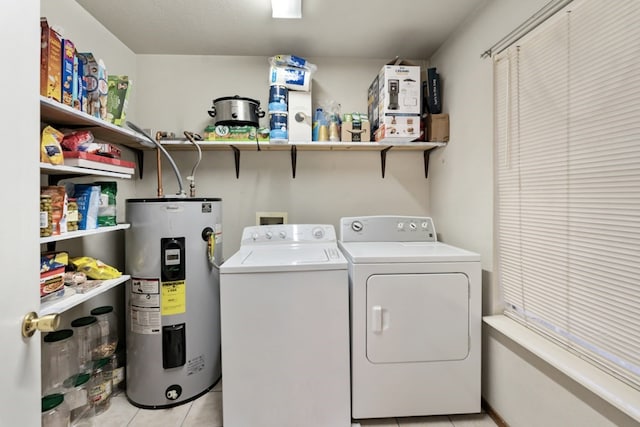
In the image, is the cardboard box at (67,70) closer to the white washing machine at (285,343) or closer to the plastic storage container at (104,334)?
the white washing machine at (285,343)

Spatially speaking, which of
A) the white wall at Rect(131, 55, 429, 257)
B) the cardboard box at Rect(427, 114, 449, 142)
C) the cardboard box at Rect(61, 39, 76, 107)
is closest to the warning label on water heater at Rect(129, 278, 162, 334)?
the white wall at Rect(131, 55, 429, 257)

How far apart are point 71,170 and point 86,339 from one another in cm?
105

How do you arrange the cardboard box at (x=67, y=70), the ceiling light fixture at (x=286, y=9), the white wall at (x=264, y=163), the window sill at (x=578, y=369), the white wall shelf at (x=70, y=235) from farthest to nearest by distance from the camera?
the white wall at (x=264, y=163) < the ceiling light fixture at (x=286, y=9) < the cardboard box at (x=67, y=70) < the white wall shelf at (x=70, y=235) < the window sill at (x=578, y=369)

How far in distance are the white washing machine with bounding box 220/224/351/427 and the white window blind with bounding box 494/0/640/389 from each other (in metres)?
0.92

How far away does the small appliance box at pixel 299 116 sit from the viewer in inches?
80.1

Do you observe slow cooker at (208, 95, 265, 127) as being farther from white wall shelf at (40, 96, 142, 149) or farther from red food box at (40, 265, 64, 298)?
red food box at (40, 265, 64, 298)

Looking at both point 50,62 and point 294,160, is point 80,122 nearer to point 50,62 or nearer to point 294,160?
point 50,62

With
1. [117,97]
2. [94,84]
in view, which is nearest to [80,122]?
[94,84]

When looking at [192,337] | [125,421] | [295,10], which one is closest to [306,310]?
[192,337]

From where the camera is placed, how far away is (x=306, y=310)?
4.74 feet

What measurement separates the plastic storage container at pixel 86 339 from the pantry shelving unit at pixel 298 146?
3.98 ft

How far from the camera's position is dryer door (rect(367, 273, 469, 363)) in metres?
1.49

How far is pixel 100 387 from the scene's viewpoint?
1.64 metres

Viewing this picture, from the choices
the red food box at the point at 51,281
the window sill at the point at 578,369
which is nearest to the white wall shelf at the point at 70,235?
the red food box at the point at 51,281
